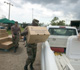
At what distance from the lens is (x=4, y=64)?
464 centimetres

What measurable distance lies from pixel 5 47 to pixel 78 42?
4188mm

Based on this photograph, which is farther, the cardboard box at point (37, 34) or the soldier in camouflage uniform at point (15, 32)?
the soldier in camouflage uniform at point (15, 32)

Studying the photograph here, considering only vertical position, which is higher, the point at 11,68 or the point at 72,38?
the point at 72,38

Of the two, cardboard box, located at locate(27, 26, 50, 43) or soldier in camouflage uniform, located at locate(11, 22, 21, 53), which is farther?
soldier in camouflage uniform, located at locate(11, 22, 21, 53)

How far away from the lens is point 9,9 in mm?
33344

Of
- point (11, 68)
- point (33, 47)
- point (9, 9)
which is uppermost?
point (9, 9)

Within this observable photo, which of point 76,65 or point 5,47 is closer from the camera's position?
point 76,65

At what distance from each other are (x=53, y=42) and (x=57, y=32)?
528 millimetres

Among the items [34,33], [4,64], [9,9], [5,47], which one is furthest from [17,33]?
[9,9]

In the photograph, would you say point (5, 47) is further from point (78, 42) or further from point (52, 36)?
point (78, 42)

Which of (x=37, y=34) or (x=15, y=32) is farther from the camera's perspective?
(x=15, y=32)

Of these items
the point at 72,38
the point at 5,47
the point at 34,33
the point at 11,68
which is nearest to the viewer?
the point at 34,33

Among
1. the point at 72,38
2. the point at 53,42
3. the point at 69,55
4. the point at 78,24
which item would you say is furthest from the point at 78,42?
the point at 78,24

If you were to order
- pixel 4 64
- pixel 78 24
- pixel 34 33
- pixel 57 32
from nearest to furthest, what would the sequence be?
pixel 34 33
pixel 4 64
pixel 57 32
pixel 78 24
